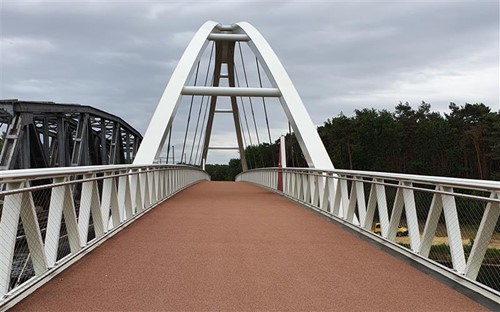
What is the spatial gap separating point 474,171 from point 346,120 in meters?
19.6

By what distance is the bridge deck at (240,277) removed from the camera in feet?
13.4

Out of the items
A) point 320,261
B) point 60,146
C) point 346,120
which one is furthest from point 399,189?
point 346,120

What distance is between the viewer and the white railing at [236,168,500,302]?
4219 mm

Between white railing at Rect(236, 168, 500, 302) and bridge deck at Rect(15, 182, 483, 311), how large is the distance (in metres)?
0.21

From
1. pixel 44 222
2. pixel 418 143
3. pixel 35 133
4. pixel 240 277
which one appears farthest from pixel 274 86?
pixel 418 143

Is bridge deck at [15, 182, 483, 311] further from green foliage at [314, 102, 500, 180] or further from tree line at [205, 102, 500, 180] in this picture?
green foliage at [314, 102, 500, 180]

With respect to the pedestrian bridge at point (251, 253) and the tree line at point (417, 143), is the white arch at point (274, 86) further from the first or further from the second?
the tree line at point (417, 143)

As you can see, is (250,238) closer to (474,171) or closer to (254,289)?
(254,289)

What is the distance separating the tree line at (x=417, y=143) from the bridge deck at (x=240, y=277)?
4890 centimetres

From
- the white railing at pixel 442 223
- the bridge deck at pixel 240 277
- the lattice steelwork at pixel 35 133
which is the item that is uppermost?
the lattice steelwork at pixel 35 133

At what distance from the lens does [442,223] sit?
5.07m

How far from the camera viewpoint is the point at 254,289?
4.46m

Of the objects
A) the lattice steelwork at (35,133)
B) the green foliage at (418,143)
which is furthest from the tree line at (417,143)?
the lattice steelwork at (35,133)

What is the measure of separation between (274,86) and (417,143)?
51561 millimetres
